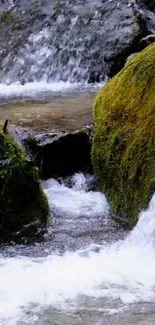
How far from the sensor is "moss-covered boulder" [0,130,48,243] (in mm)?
5676

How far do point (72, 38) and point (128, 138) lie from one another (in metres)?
5.77

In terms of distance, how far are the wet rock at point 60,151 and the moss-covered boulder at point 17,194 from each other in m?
0.78

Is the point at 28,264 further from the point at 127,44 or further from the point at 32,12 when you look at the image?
the point at 32,12

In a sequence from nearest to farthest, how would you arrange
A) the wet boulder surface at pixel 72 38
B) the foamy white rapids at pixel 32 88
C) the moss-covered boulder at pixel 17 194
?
the moss-covered boulder at pixel 17 194, the foamy white rapids at pixel 32 88, the wet boulder surface at pixel 72 38

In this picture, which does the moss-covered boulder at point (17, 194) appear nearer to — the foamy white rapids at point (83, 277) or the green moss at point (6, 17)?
the foamy white rapids at point (83, 277)

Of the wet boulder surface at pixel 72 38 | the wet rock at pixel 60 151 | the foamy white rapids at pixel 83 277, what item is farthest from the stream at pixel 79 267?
the wet boulder surface at pixel 72 38

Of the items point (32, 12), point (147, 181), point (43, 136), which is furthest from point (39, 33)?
point (147, 181)

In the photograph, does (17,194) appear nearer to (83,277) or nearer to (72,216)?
(72,216)

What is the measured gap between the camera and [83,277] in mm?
4672

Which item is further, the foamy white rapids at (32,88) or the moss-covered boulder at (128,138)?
the foamy white rapids at (32,88)

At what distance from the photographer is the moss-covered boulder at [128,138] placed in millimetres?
5688

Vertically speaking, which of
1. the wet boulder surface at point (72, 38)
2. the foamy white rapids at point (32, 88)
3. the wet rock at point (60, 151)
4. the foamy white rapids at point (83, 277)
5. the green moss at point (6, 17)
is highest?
the green moss at point (6, 17)

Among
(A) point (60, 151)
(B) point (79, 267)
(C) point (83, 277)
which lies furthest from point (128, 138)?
(C) point (83, 277)

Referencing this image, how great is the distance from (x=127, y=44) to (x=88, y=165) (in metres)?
4.01
